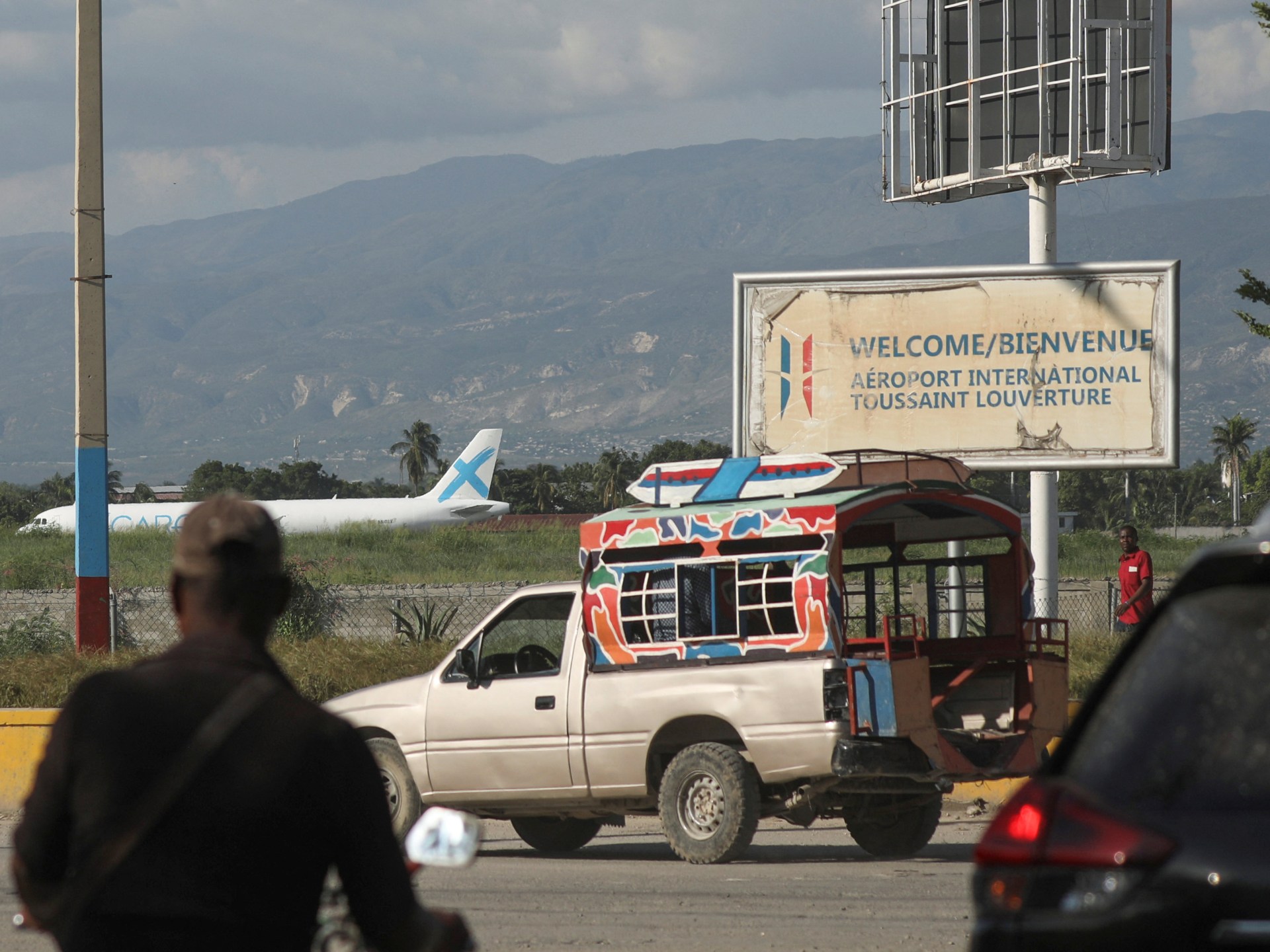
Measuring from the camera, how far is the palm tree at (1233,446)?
154 m

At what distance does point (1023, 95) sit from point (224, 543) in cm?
2030

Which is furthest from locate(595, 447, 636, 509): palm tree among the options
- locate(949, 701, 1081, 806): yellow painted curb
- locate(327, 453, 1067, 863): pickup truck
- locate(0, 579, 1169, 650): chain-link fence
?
locate(327, 453, 1067, 863): pickup truck

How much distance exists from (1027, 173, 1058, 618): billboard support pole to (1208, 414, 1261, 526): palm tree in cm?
13367

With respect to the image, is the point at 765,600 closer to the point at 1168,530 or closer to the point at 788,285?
the point at 788,285

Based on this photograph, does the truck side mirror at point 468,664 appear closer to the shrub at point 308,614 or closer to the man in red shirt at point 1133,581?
the man in red shirt at point 1133,581

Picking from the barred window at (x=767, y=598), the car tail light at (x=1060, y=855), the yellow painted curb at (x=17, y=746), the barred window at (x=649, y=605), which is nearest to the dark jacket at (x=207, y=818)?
the car tail light at (x=1060, y=855)

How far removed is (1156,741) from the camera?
302 cm

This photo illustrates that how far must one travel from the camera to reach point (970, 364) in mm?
20062

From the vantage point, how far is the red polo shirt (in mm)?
16938

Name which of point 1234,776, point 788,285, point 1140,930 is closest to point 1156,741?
point 1234,776

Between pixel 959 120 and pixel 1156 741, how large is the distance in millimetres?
20802

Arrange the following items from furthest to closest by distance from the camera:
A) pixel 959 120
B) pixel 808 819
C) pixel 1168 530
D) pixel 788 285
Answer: pixel 1168 530 → pixel 959 120 → pixel 788 285 → pixel 808 819

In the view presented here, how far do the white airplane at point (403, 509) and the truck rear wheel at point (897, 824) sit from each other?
73.3 metres

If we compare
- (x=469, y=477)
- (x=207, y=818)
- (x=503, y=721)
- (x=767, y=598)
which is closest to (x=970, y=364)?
(x=767, y=598)
